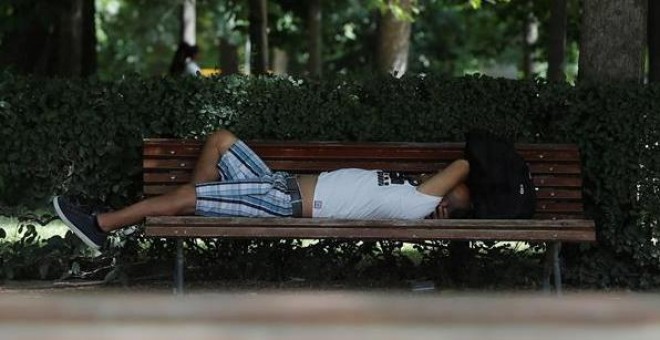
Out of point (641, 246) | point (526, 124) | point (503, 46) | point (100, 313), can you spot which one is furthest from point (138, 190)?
point (503, 46)

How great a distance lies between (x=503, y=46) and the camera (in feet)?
88.3

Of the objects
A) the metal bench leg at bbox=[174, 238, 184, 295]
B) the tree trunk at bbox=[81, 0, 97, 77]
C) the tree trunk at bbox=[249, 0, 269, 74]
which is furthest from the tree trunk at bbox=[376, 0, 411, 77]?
the metal bench leg at bbox=[174, 238, 184, 295]

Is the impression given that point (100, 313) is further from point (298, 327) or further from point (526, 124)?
point (526, 124)

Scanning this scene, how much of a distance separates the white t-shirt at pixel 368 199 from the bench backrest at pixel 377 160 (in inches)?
16.9

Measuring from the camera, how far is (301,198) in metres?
6.56

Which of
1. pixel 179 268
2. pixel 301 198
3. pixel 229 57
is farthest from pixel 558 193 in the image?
pixel 229 57

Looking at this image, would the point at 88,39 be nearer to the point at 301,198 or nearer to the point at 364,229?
the point at 301,198

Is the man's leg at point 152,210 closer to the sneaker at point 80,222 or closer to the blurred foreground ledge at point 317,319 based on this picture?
the sneaker at point 80,222

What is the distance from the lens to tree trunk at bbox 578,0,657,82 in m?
7.43

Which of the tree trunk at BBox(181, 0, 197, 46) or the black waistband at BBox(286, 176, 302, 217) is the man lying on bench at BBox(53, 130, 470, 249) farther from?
the tree trunk at BBox(181, 0, 197, 46)

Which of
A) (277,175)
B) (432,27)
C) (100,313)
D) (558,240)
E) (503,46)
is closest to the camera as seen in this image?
(100,313)

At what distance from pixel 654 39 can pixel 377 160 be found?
4779mm

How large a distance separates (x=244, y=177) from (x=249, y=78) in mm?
978

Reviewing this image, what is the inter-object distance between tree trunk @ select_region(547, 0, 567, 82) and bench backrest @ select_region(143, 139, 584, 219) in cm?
632
